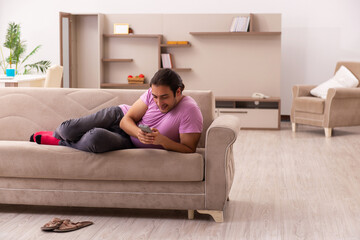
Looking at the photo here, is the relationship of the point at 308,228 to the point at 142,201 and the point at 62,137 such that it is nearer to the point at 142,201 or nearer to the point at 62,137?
the point at 142,201

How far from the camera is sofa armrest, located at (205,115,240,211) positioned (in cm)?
319

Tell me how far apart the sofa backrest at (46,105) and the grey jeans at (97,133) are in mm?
288

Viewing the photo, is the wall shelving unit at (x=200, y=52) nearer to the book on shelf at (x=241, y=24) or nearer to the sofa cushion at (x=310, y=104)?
the book on shelf at (x=241, y=24)

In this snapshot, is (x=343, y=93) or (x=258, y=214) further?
(x=343, y=93)

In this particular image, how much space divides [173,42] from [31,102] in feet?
14.6

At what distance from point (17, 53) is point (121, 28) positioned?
1.90m

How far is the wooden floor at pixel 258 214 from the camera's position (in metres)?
3.08

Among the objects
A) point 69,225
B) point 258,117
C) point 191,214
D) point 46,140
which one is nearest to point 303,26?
point 258,117

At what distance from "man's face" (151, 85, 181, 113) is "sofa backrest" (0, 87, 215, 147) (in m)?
0.51

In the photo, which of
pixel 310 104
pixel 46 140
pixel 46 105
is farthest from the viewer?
pixel 310 104

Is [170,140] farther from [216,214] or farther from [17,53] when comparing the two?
[17,53]

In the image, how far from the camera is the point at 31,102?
390 centimetres

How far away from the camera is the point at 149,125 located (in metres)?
3.39

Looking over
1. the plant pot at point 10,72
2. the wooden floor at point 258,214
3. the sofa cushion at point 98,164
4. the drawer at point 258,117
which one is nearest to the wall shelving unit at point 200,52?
the drawer at point 258,117
